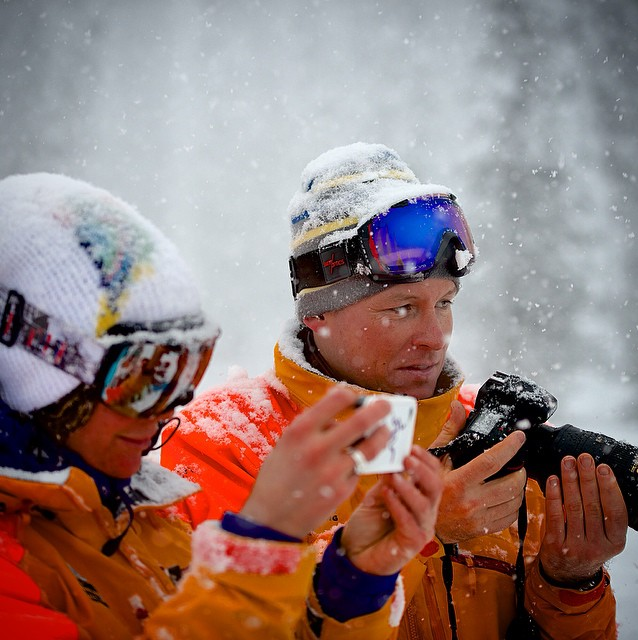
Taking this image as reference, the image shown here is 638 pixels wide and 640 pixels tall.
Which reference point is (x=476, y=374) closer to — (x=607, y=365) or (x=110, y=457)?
(x=607, y=365)

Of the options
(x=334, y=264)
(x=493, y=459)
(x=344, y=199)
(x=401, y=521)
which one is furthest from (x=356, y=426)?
(x=344, y=199)

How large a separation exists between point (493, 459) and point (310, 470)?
38.5 inches

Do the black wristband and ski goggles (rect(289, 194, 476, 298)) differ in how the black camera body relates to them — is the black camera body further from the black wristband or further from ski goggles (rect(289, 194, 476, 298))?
ski goggles (rect(289, 194, 476, 298))

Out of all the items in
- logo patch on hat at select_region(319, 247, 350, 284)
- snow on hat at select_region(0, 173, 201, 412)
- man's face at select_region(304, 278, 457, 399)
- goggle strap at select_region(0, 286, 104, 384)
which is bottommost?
goggle strap at select_region(0, 286, 104, 384)

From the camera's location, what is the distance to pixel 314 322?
8.04ft

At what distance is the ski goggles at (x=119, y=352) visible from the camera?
104cm

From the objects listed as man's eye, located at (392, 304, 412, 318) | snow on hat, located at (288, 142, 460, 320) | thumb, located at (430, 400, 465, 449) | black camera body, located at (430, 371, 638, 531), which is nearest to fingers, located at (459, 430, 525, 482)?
black camera body, located at (430, 371, 638, 531)

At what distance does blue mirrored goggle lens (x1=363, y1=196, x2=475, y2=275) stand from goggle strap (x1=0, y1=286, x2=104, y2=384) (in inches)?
53.6

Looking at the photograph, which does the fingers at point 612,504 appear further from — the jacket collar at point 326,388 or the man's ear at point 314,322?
the man's ear at point 314,322

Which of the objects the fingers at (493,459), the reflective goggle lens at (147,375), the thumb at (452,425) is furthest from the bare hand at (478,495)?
the reflective goggle lens at (147,375)

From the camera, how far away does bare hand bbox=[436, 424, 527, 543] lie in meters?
1.62

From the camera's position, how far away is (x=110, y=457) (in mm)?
1135

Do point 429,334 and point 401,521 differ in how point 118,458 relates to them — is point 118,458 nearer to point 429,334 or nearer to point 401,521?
point 401,521

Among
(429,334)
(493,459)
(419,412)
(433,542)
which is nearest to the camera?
(493,459)
